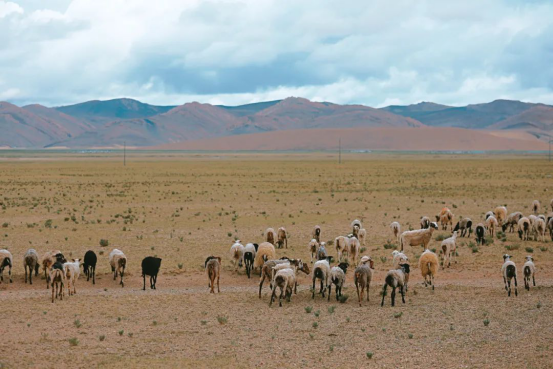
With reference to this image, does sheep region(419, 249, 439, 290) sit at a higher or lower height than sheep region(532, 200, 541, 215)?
lower

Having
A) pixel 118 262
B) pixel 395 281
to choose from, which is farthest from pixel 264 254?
pixel 395 281

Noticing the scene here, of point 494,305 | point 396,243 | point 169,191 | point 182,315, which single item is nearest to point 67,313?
point 182,315

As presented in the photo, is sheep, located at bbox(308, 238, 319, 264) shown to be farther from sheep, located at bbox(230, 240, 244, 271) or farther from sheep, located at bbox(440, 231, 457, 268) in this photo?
sheep, located at bbox(440, 231, 457, 268)

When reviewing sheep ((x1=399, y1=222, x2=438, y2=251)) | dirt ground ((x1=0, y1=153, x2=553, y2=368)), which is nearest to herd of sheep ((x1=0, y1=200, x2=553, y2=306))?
sheep ((x1=399, y1=222, x2=438, y2=251))

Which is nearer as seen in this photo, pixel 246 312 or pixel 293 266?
pixel 246 312

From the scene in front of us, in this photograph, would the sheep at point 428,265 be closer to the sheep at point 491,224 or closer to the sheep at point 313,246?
the sheep at point 313,246

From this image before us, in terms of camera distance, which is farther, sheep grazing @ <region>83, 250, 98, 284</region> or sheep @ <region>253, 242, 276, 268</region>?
sheep @ <region>253, 242, 276, 268</region>

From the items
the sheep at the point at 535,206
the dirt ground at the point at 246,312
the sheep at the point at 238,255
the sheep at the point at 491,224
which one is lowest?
the dirt ground at the point at 246,312

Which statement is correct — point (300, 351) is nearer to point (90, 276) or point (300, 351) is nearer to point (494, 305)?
point (494, 305)

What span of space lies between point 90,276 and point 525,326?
12808mm

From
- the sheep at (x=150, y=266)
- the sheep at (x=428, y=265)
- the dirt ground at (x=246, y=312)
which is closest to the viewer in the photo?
the dirt ground at (x=246, y=312)

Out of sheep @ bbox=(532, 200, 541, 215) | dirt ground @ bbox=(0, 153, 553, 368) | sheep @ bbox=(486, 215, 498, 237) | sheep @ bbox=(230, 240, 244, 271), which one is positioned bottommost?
dirt ground @ bbox=(0, 153, 553, 368)

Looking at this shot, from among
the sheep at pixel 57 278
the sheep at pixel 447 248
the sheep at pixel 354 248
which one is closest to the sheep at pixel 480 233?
the sheep at pixel 447 248

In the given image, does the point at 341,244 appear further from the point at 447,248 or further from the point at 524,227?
the point at 524,227
